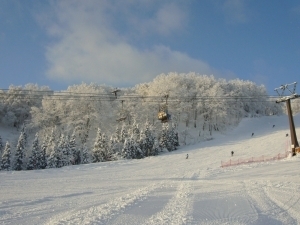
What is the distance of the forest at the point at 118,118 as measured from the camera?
151ft

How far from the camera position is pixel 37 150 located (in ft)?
146

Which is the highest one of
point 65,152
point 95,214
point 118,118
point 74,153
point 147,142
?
point 118,118

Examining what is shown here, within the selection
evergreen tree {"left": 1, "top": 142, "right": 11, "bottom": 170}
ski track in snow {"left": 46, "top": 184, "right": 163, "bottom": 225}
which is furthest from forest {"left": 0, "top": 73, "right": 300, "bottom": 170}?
ski track in snow {"left": 46, "top": 184, "right": 163, "bottom": 225}

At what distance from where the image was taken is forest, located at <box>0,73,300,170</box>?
4588cm

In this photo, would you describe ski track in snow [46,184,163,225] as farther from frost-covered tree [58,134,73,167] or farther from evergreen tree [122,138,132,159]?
frost-covered tree [58,134,73,167]

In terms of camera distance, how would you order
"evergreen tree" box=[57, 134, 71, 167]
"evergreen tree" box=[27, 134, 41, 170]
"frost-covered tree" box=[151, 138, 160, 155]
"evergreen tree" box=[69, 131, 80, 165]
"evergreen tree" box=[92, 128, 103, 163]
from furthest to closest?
1. "frost-covered tree" box=[151, 138, 160, 155]
2. "evergreen tree" box=[92, 128, 103, 163]
3. "evergreen tree" box=[69, 131, 80, 165]
4. "evergreen tree" box=[57, 134, 71, 167]
5. "evergreen tree" box=[27, 134, 41, 170]

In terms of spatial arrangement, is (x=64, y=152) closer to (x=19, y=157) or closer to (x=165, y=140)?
(x=19, y=157)

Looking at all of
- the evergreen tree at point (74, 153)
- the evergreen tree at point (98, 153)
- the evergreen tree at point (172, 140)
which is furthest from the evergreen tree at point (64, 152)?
the evergreen tree at point (172, 140)

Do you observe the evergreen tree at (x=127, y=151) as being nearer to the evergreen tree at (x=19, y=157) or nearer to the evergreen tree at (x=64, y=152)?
the evergreen tree at (x=64, y=152)

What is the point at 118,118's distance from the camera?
6900cm

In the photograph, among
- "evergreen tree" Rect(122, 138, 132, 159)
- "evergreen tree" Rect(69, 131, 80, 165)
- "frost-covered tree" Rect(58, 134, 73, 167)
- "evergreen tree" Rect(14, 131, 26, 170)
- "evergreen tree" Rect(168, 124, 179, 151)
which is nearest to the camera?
"frost-covered tree" Rect(58, 134, 73, 167)

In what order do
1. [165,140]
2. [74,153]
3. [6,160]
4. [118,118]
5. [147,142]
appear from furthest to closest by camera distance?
[118,118], [165,140], [147,142], [74,153], [6,160]

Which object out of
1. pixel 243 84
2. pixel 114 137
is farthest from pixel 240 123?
pixel 114 137

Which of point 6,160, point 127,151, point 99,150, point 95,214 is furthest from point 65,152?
point 95,214
